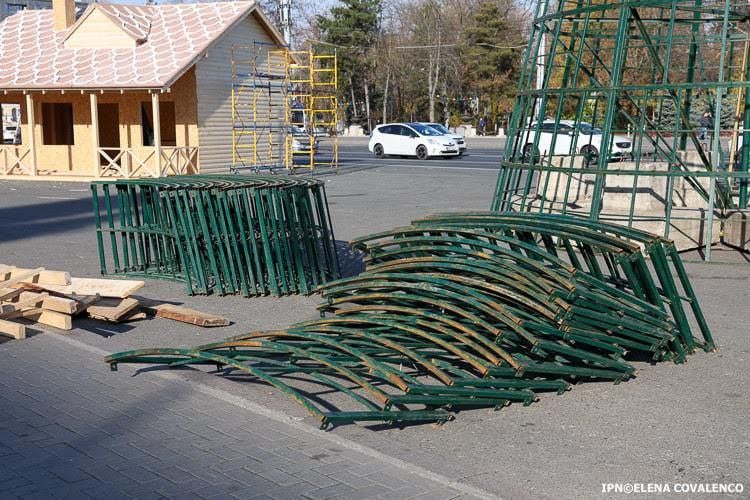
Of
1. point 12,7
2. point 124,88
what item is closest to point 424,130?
point 124,88

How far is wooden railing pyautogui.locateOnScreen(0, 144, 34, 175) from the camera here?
2986cm

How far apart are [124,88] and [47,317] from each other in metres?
18.7

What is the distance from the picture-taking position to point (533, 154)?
14672 millimetres

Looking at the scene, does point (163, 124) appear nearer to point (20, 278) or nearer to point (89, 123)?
point (89, 123)

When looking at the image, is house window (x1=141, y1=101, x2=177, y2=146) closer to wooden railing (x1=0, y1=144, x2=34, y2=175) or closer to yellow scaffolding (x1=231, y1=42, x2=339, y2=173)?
yellow scaffolding (x1=231, y1=42, x2=339, y2=173)

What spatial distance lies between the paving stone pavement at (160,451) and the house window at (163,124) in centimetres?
2301

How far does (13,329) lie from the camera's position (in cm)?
861

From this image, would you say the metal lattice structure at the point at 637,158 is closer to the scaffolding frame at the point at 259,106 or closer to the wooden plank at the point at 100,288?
the wooden plank at the point at 100,288

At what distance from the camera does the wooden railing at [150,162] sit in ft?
89.8

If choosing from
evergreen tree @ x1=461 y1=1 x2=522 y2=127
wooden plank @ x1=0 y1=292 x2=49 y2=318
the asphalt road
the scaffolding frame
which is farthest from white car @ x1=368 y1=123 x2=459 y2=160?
wooden plank @ x1=0 y1=292 x2=49 y2=318

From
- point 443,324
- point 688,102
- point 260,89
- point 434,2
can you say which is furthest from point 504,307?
point 434,2

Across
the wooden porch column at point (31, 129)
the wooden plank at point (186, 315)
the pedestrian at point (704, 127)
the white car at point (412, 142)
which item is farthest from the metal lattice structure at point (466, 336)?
the white car at point (412, 142)

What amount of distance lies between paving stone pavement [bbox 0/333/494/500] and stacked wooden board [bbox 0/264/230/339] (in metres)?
1.75

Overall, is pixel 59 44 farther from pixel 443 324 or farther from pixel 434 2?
pixel 434 2
